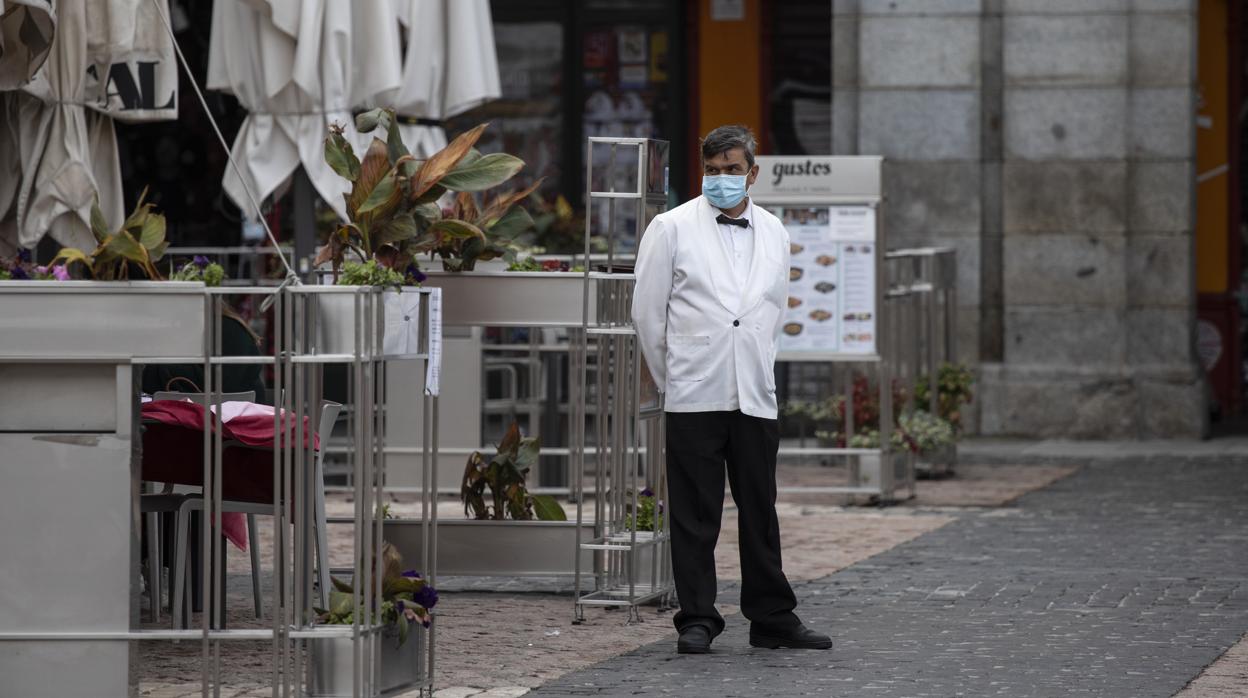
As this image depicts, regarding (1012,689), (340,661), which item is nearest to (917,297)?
(1012,689)

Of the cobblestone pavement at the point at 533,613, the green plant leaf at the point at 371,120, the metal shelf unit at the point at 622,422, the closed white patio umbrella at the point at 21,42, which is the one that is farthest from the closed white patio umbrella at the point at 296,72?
the green plant leaf at the point at 371,120

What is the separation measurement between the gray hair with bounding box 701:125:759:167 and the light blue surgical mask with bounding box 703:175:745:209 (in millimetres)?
91

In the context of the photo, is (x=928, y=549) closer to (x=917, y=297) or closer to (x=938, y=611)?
(x=938, y=611)

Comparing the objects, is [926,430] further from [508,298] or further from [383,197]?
[383,197]

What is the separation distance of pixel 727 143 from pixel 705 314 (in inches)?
Answer: 23.6

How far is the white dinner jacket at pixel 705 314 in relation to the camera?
7270 millimetres

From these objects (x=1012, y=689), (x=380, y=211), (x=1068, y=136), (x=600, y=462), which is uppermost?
(x=1068, y=136)

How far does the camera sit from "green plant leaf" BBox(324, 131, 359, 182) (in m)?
6.41

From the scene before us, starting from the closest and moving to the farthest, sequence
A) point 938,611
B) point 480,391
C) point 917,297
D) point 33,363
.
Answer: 1. point 33,363
2. point 938,611
3. point 480,391
4. point 917,297

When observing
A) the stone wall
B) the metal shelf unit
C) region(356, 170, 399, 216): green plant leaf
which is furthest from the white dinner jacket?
the stone wall

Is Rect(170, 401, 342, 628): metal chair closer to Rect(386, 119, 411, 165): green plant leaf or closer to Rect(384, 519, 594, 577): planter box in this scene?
Rect(386, 119, 411, 165): green plant leaf

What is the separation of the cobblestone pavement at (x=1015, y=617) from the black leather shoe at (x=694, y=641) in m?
0.06

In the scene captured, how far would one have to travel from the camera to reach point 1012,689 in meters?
6.39

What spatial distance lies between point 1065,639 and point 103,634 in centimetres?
336
